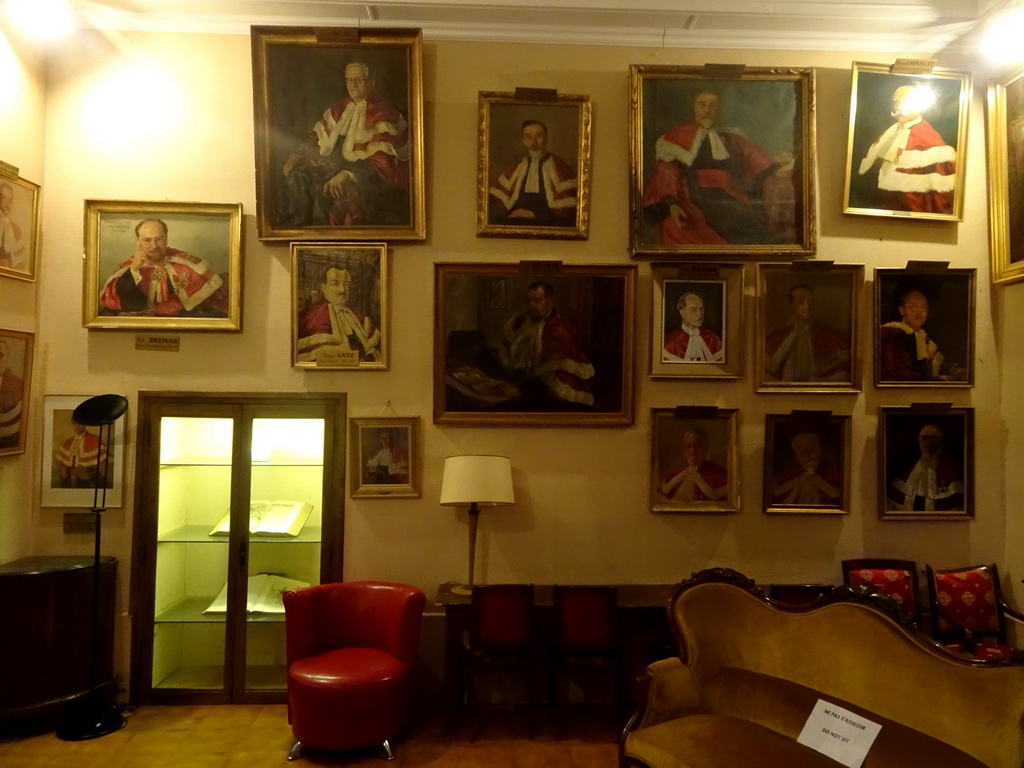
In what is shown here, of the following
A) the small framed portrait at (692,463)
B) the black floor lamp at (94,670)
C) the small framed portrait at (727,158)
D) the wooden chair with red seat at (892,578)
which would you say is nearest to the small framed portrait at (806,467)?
the small framed portrait at (692,463)

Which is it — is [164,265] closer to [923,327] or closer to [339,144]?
[339,144]

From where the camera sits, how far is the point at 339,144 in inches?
194

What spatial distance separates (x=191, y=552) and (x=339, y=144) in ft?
10.2

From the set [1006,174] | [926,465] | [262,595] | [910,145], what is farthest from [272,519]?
[1006,174]

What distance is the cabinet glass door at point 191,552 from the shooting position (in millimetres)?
4883

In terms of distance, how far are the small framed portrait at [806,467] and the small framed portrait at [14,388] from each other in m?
5.18

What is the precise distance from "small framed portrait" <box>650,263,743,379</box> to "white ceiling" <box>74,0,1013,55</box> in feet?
5.65

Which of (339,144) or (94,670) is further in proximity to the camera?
(339,144)

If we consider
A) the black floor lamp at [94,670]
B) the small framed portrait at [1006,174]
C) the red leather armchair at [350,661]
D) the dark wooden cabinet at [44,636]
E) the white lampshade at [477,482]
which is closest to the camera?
the red leather armchair at [350,661]

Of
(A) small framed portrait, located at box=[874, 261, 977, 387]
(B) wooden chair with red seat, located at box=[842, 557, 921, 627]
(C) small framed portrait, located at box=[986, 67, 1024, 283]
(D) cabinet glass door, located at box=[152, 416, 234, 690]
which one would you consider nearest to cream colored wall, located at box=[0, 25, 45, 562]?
(D) cabinet glass door, located at box=[152, 416, 234, 690]

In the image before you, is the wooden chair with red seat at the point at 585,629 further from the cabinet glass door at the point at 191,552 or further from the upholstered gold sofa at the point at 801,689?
the cabinet glass door at the point at 191,552

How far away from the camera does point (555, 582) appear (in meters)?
4.96

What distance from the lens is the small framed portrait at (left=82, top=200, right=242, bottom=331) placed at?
4.88 metres

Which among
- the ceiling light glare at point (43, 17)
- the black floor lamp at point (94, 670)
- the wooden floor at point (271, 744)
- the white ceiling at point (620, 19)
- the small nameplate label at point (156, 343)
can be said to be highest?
the white ceiling at point (620, 19)
